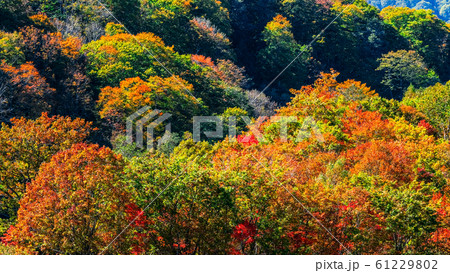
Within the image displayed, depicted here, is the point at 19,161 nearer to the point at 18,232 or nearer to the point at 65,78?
the point at 18,232

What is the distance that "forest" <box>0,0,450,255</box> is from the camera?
17.8 metres

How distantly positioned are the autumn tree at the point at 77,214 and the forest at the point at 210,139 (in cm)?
6

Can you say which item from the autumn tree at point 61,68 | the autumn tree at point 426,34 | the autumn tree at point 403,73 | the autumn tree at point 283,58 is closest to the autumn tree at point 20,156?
the autumn tree at point 61,68

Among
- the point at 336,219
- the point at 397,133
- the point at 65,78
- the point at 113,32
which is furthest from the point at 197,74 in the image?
the point at 336,219

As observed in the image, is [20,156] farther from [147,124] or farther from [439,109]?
[439,109]

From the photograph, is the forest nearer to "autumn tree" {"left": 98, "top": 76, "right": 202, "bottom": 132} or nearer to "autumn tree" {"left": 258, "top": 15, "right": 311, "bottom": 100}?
"autumn tree" {"left": 98, "top": 76, "right": 202, "bottom": 132}

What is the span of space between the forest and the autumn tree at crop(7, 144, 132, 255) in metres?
0.06

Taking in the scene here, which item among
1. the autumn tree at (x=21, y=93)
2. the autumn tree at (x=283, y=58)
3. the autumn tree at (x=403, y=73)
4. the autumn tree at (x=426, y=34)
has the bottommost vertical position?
the autumn tree at (x=21, y=93)

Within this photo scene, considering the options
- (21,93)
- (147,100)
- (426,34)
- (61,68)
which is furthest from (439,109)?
(426,34)

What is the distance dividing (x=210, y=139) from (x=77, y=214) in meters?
32.0

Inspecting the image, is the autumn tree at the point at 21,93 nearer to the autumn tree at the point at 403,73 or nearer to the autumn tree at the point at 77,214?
the autumn tree at the point at 77,214

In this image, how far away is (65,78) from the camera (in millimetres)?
47469

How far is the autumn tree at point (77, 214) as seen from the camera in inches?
679

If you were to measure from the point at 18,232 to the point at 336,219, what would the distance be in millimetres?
11860
